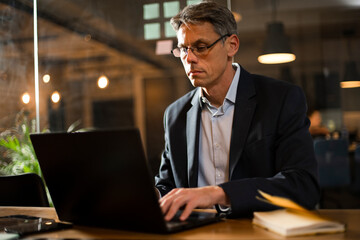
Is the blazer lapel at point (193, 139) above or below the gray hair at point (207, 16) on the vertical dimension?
below

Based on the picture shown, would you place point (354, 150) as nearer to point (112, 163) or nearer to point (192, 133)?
point (192, 133)

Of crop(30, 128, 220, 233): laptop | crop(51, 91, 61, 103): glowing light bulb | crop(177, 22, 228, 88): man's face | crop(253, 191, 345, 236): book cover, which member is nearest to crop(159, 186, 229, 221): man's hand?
crop(30, 128, 220, 233): laptop

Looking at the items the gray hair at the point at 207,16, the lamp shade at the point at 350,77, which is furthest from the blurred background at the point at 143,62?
the gray hair at the point at 207,16

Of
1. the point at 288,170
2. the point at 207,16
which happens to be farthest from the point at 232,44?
the point at 288,170

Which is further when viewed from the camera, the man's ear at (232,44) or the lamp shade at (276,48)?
the lamp shade at (276,48)

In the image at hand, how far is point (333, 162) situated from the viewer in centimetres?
454

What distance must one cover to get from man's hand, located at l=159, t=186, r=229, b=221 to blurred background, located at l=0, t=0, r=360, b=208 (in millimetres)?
3213

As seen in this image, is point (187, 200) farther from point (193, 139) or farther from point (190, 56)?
point (190, 56)

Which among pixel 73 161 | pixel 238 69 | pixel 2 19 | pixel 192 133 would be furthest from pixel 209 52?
pixel 2 19

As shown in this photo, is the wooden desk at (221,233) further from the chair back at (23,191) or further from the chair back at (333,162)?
the chair back at (333,162)

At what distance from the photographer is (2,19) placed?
16.7 ft

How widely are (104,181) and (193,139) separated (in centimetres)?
87

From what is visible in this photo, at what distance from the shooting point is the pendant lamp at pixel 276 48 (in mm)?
4457

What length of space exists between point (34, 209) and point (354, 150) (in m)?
3.55
